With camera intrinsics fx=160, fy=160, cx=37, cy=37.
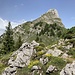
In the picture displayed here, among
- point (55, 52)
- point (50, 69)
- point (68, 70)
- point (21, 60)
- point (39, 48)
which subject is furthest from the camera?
point (39, 48)

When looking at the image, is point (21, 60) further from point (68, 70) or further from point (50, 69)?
point (68, 70)

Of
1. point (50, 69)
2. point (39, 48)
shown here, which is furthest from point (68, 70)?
point (39, 48)

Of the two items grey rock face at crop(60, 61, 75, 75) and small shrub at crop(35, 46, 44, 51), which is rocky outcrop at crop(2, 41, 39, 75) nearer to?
small shrub at crop(35, 46, 44, 51)

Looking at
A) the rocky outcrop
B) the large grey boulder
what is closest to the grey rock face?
the large grey boulder

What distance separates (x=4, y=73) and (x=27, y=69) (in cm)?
579

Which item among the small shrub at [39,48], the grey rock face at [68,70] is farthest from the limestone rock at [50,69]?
the small shrub at [39,48]

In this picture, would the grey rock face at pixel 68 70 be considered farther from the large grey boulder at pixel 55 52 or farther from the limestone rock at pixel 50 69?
the large grey boulder at pixel 55 52

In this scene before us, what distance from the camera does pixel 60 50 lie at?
130 feet

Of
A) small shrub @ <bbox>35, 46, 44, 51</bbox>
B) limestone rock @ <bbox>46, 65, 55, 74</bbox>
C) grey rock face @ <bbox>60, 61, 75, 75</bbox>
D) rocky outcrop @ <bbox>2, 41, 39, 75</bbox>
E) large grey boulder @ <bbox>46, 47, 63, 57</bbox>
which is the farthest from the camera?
small shrub @ <bbox>35, 46, 44, 51</bbox>

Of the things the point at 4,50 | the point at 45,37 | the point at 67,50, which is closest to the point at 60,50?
the point at 67,50

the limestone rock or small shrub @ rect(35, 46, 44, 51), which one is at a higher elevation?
small shrub @ rect(35, 46, 44, 51)

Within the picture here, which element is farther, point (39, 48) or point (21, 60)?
point (39, 48)

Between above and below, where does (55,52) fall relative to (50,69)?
above

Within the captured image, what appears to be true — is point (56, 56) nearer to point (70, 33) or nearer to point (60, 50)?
point (60, 50)
